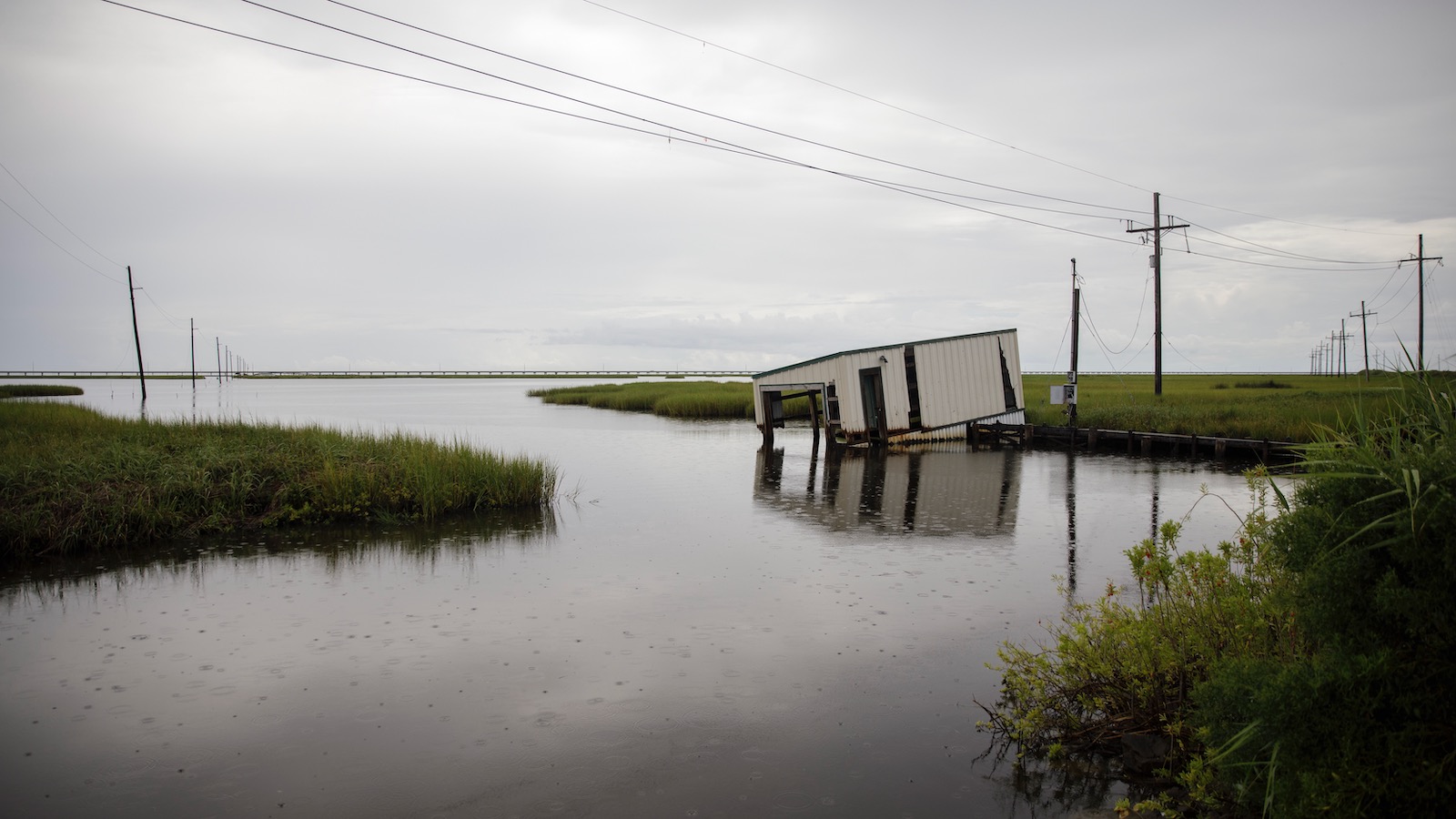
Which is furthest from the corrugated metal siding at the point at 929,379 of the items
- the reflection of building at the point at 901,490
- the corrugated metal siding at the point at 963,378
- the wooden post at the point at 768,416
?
the reflection of building at the point at 901,490

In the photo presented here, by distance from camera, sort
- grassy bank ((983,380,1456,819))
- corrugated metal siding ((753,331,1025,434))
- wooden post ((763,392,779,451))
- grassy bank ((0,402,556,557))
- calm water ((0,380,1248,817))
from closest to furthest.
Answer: grassy bank ((983,380,1456,819))
calm water ((0,380,1248,817))
grassy bank ((0,402,556,557))
corrugated metal siding ((753,331,1025,434))
wooden post ((763,392,779,451))

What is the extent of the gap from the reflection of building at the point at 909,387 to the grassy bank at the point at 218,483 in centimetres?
1316

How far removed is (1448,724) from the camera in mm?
3275

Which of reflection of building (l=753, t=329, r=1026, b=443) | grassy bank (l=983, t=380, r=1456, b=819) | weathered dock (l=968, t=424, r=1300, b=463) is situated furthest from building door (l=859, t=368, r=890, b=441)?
grassy bank (l=983, t=380, r=1456, b=819)

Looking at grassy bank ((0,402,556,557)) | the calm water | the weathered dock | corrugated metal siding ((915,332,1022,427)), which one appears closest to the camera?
the calm water

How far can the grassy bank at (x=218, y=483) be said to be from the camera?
13.4 metres

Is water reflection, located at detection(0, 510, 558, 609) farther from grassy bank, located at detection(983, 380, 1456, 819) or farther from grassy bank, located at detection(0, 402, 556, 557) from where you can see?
grassy bank, located at detection(983, 380, 1456, 819)

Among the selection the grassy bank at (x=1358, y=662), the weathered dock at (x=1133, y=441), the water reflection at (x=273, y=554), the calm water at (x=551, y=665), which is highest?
the grassy bank at (x=1358, y=662)

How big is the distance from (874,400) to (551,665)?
76.1 feet

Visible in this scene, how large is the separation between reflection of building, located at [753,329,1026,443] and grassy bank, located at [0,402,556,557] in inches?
518

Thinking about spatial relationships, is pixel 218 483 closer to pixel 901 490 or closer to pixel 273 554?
pixel 273 554

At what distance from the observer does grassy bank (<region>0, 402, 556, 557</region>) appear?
13391 millimetres

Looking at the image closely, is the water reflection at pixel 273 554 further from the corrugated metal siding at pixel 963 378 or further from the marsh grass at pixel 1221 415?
the marsh grass at pixel 1221 415

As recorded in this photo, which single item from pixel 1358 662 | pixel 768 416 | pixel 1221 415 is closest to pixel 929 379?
pixel 768 416
